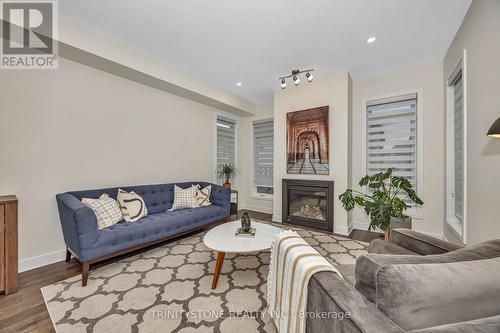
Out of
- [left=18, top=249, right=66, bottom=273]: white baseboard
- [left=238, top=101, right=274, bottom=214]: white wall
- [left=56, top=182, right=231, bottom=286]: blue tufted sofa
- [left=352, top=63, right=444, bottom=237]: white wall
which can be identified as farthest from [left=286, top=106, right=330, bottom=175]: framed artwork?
[left=18, top=249, right=66, bottom=273]: white baseboard

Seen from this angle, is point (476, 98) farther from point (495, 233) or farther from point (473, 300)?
point (473, 300)

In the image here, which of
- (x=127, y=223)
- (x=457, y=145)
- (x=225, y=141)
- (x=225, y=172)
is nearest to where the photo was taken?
(x=127, y=223)

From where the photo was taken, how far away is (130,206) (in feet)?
8.84

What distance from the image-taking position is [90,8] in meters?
2.08

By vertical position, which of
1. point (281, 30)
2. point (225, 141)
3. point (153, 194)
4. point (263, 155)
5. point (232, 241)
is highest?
point (281, 30)

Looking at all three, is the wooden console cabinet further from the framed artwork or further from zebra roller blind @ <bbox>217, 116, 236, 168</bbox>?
the framed artwork

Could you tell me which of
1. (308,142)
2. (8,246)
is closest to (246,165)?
(308,142)

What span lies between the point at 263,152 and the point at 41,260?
419 centimetres

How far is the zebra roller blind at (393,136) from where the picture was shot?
3.40 meters

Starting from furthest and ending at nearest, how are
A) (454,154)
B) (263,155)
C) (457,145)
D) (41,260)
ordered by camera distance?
(263,155) < (454,154) < (457,145) < (41,260)

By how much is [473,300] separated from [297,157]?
338 cm

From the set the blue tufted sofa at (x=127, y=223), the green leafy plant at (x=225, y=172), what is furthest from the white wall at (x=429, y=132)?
the green leafy plant at (x=225, y=172)

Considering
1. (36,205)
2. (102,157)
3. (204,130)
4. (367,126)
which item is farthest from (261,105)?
(36,205)

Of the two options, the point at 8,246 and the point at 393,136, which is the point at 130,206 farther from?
the point at 393,136
